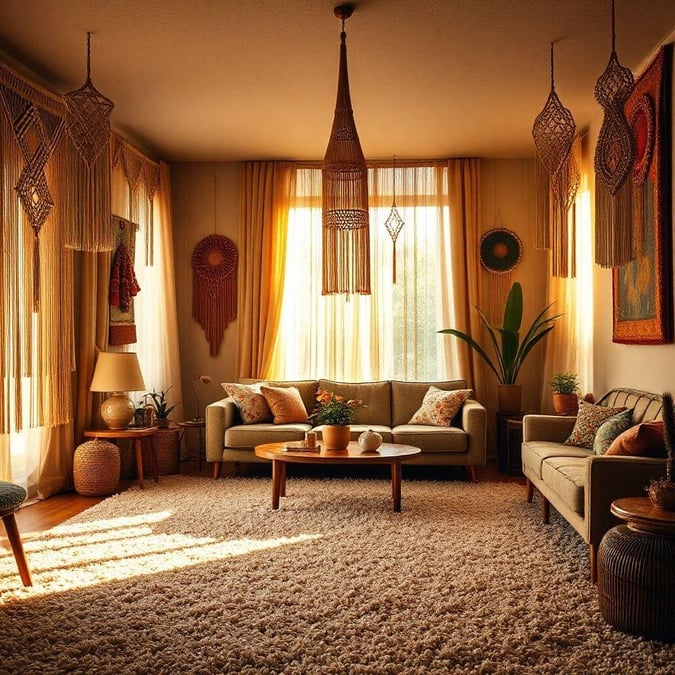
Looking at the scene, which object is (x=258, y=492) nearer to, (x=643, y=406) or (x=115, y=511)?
(x=115, y=511)

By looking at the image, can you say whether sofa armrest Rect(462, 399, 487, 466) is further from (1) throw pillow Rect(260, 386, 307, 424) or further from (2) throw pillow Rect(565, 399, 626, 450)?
(1) throw pillow Rect(260, 386, 307, 424)

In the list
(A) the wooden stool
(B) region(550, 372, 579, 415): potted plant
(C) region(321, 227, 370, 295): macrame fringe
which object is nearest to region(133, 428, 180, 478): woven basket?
(C) region(321, 227, 370, 295): macrame fringe

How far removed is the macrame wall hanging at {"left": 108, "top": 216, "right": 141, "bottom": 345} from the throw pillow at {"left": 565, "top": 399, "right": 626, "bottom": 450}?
352cm

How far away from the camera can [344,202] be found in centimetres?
397

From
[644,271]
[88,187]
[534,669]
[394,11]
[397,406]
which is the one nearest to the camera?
[534,669]

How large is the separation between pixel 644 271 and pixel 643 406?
877 mm

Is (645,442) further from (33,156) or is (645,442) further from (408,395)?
(33,156)

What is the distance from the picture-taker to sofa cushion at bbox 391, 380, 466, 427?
6.59m

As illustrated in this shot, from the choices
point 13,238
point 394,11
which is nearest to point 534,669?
point 394,11

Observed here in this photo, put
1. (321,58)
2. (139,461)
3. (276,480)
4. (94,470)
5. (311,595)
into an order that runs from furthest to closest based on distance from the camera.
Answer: (139,461)
(94,470)
(276,480)
(321,58)
(311,595)

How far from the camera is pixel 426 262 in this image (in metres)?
7.14

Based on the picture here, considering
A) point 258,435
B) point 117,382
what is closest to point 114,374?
point 117,382

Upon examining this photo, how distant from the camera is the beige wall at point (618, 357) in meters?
4.42

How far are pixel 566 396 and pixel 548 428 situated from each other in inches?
32.4
